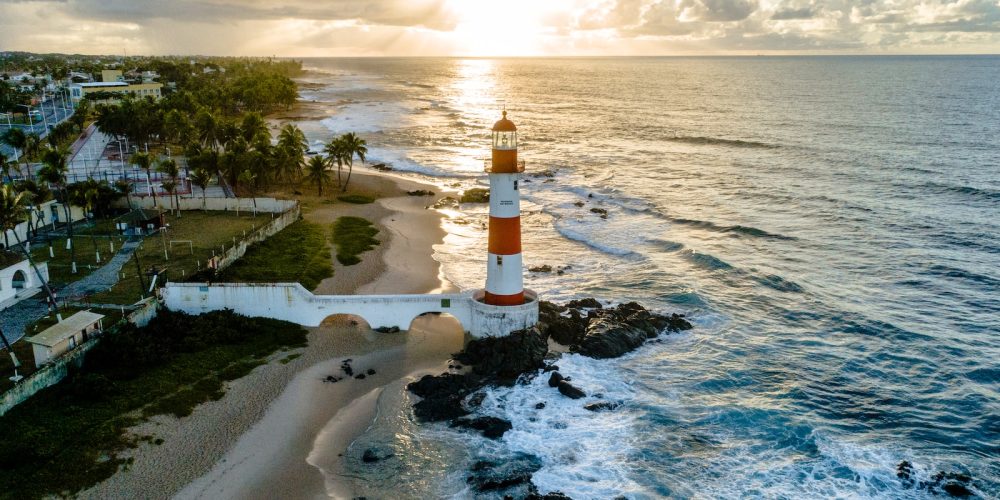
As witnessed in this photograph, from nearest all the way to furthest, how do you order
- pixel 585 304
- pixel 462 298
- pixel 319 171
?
pixel 462 298, pixel 585 304, pixel 319 171

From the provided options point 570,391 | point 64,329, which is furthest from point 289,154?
point 570,391

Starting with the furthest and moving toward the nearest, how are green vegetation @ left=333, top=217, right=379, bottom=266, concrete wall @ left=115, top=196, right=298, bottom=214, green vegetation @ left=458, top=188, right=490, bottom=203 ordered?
green vegetation @ left=458, top=188, right=490, bottom=203
concrete wall @ left=115, top=196, right=298, bottom=214
green vegetation @ left=333, top=217, right=379, bottom=266

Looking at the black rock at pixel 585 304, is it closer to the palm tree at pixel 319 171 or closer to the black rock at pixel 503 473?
the black rock at pixel 503 473

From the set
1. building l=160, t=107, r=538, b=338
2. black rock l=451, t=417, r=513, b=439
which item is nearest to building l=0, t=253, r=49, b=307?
building l=160, t=107, r=538, b=338

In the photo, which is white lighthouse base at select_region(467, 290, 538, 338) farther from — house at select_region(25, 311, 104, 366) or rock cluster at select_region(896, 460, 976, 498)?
house at select_region(25, 311, 104, 366)

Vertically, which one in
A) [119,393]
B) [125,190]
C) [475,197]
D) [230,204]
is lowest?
[119,393]

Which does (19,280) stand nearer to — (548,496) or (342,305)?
(342,305)

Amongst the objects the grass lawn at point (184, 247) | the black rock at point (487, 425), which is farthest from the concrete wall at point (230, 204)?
the black rock at point (487, 425)
